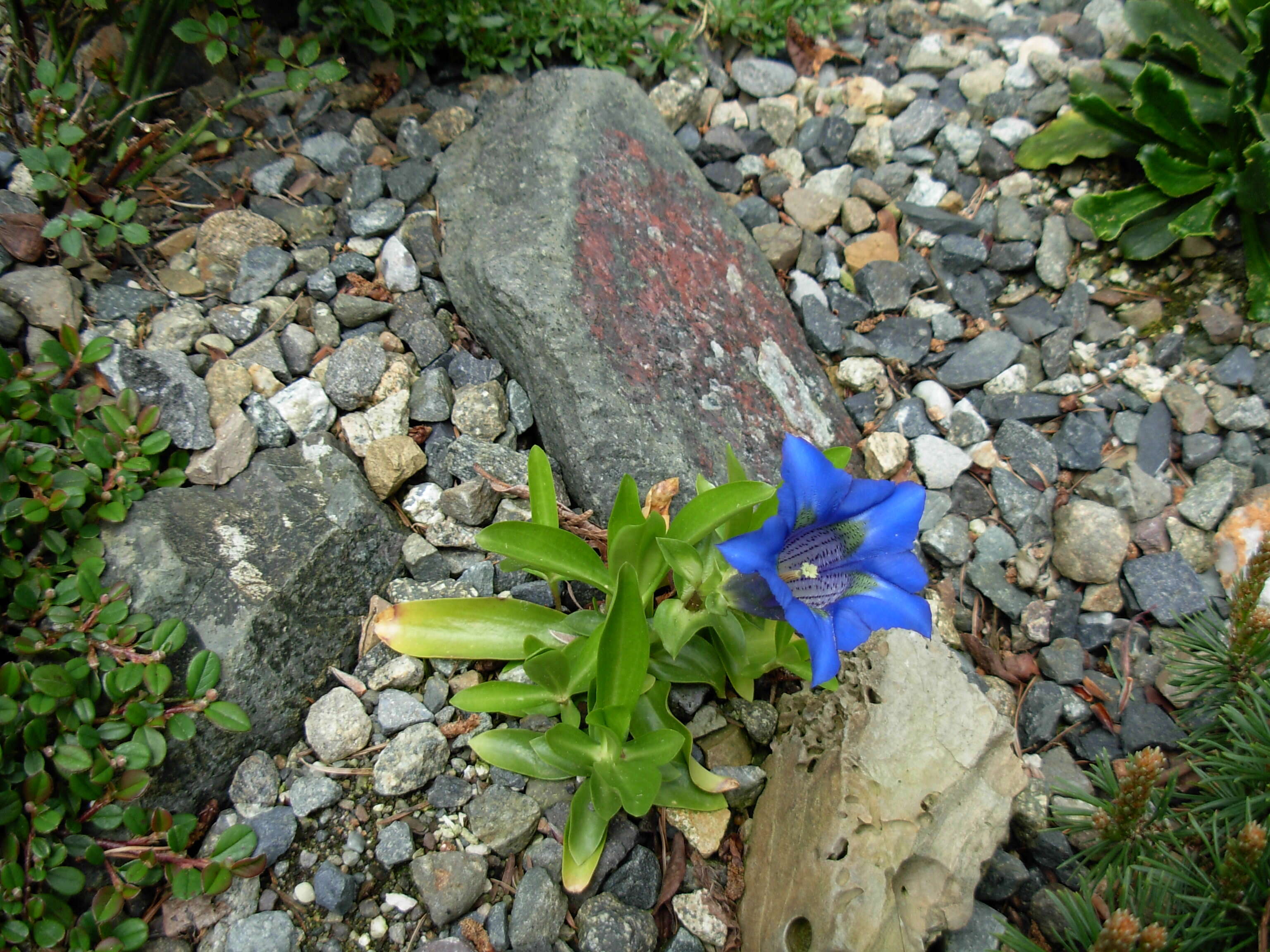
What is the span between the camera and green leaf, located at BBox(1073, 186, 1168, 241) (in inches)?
127

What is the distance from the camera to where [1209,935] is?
1566 mm

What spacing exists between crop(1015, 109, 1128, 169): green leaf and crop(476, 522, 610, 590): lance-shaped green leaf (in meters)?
2.61

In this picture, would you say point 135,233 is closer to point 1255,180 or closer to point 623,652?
point 623,652

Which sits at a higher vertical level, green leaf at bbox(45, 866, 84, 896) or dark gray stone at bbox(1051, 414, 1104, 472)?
dark gray stone at bbox(1051, 414, 1104, 472)

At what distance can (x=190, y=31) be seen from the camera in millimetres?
2736

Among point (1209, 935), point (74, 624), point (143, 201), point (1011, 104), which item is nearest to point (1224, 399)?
point (1011, 104)

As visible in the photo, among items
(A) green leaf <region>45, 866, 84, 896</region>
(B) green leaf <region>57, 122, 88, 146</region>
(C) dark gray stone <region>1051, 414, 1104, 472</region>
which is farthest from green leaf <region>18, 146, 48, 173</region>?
(C) dark gray stone <region>1051, 414, 1104, 472</region>

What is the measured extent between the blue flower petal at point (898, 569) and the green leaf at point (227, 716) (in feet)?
4.64

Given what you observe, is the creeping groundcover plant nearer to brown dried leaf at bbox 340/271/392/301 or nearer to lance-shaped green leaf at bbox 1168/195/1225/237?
brown dried leaf at bbox 340/271/392/301

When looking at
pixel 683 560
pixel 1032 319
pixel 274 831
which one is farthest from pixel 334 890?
pixel 1032 319

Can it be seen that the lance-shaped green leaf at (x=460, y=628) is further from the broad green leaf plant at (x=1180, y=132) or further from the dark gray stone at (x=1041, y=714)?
the broad green leaf plant at (x=1180, y=132)

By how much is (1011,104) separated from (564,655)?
125 inches

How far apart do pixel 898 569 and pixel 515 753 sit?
0.98 meters

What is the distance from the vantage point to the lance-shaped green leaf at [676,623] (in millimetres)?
1951
